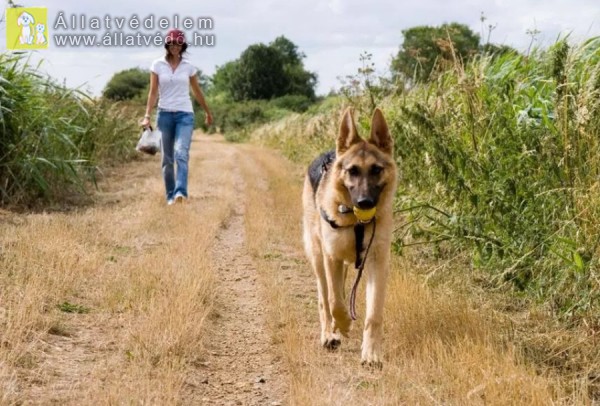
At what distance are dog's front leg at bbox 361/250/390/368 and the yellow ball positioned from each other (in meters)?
0.24

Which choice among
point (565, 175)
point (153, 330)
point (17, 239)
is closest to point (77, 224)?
point (17, 239)

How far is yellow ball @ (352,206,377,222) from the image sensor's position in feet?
14.0

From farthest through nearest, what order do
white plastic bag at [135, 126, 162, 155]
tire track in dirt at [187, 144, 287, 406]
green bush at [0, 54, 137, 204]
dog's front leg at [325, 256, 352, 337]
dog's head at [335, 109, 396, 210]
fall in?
white plastic bag at [135, 126, 162, 155]
green bush at [0, 54, 137, 204]
dog's front leg at [325, 256, 352, 337]
dog's head at [335, 109, 396, 210]
tire track in dirt at [187, 144, 287, 406]

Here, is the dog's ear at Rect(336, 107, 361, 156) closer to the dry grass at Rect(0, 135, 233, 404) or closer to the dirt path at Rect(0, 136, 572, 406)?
the dirt path at Rect(0, 136, 572, 406)

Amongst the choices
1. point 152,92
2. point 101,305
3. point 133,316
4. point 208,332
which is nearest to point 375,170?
point 208,332

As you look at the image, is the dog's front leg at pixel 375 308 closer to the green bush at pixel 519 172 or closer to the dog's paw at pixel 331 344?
the dog's paw at pixel 331 344

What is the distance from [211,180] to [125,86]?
47886mm

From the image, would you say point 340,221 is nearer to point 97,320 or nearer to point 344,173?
point 344,173

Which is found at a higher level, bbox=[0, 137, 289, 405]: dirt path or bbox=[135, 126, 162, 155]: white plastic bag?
bbox=[135, 126, 162, 155]: white plastic bag

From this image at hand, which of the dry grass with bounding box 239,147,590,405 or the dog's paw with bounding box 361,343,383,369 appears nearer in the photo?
the dry grass with bounding box 239,147,590,405

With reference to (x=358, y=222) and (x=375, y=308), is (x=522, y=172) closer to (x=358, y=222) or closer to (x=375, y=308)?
(x=358, y=222)

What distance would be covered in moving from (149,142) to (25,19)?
2365mm

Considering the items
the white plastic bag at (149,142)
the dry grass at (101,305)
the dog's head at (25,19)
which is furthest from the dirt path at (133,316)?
the dog's head at (25,19)

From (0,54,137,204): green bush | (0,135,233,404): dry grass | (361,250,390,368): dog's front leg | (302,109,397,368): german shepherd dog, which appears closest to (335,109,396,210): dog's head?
(302,109,397,368): german shepherd dog
